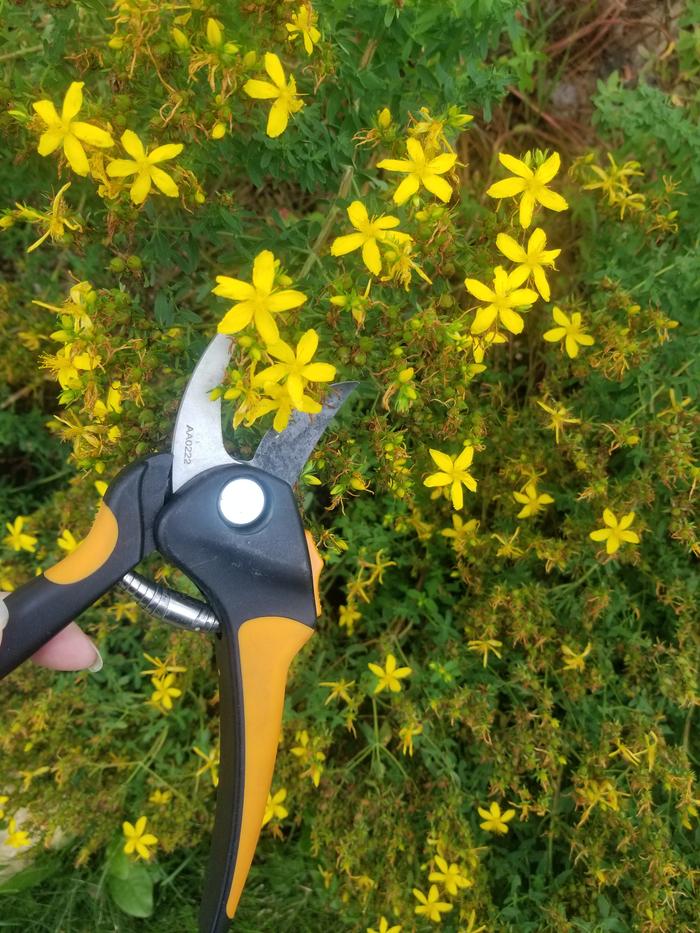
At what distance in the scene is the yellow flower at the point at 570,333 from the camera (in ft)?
7.25

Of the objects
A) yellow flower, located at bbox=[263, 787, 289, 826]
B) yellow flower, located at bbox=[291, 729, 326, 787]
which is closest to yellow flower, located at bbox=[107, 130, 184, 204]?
yellow flower, located at bbox=[291, 729, 326, 787]

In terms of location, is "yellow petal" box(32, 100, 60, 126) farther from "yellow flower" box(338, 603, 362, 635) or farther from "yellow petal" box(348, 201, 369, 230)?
"yellow flower" box(338, 603, 362, 635)

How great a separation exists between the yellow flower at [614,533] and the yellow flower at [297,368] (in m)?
1.16

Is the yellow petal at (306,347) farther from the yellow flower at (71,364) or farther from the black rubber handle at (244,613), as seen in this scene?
the yellow flower at (71,364)

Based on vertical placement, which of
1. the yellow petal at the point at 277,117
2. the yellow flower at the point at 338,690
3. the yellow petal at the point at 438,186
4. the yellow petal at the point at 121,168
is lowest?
the yellow flower at the point at 338,690

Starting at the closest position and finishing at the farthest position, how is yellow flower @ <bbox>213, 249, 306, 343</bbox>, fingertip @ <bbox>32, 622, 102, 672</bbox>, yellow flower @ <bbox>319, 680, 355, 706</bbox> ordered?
yellow flower @ <bbox>213, 249, 306, 343</bbox> → fingertip @ <bbox>32, 622, 102, 672</bbox> → yellow flower @ <bbox>319, 680, 355, 706</bbox>

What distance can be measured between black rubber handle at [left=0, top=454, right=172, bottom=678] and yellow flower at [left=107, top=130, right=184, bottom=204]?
2.18ft

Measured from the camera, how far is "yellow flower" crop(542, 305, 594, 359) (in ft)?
7.25

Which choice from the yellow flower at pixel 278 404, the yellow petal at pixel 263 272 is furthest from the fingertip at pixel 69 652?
the yellow petal at pixel 263 272

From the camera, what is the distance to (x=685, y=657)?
2330mm

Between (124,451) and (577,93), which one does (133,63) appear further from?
(577,93)

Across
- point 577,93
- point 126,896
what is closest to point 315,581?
point 126,896

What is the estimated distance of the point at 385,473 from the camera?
1881 mm

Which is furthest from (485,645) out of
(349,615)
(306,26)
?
(306,26)
